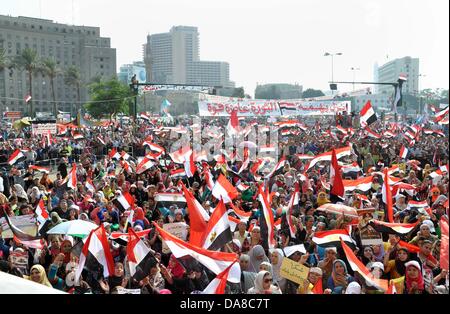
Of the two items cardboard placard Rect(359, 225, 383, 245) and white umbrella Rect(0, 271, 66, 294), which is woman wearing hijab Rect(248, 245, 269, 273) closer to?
cardboard placard Rect(359, 225, 383, 245)

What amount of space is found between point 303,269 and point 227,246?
1.36 meters

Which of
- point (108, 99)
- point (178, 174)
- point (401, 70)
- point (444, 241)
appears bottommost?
point (178, 174)

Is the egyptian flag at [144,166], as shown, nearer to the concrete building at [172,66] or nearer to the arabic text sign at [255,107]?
the arabic text sign at [255,107]

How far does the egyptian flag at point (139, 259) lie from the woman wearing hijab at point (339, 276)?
6.15ft

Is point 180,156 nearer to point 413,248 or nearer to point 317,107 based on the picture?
point 413,248

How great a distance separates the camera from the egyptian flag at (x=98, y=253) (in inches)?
258

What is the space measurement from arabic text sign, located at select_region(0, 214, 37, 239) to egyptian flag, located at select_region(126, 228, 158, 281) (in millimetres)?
2437

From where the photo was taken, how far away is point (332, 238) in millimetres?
7180

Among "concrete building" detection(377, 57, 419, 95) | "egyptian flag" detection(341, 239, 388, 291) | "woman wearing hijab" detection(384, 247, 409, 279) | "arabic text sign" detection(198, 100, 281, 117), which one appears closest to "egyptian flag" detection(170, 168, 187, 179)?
"concrete building" detection(377, 57, 419, 95)

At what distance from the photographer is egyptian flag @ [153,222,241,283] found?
5.45 m

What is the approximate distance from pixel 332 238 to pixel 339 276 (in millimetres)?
1059

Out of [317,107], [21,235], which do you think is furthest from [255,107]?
[21,235]

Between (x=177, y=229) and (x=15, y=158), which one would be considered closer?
(x=177, y=229)

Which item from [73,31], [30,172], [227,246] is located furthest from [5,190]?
[73,31]
